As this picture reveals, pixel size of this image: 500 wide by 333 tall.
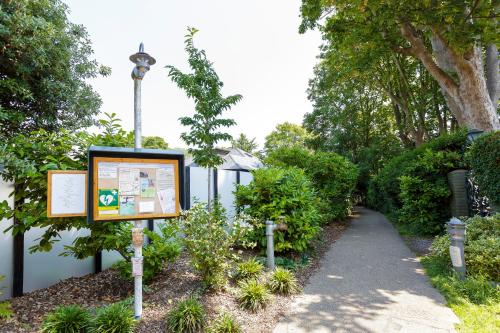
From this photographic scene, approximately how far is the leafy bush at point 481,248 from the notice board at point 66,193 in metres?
5.20

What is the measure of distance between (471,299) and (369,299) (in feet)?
4.07

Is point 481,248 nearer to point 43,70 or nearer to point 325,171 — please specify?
point 325,171

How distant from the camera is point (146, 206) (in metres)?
2.88

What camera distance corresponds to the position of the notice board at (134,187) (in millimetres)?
2664

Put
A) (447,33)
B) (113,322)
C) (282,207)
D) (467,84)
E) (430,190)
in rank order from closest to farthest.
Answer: (113,322), (282,207), (447,33), (430,190), (467,84)

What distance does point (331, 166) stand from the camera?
9.36m

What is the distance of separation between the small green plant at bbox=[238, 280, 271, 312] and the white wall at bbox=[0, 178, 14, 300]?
107 inches

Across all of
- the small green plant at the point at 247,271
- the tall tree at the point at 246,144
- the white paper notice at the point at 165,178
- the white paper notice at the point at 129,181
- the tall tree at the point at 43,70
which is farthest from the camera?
the tall tree at the point at 246,144

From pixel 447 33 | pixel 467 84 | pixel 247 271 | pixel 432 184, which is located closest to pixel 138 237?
pixel 247 271

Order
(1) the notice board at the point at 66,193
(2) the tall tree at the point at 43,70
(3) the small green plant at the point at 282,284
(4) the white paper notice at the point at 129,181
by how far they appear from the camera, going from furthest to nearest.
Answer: (2) the tall tree at the point at 43,70 → (3) the small green plant at the point at 282,284 → (4) the white paper notice at the point at 129,181 → (1) the notice board at the point at 66,193

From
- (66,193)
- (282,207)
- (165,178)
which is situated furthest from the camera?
(282,207)

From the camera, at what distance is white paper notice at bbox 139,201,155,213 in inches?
112

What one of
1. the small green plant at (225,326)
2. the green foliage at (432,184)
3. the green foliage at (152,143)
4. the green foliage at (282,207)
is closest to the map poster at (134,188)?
the small green plant at (225,326)

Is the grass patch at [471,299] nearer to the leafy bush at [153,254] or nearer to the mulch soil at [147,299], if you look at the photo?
the mulch soil at [147,299]
